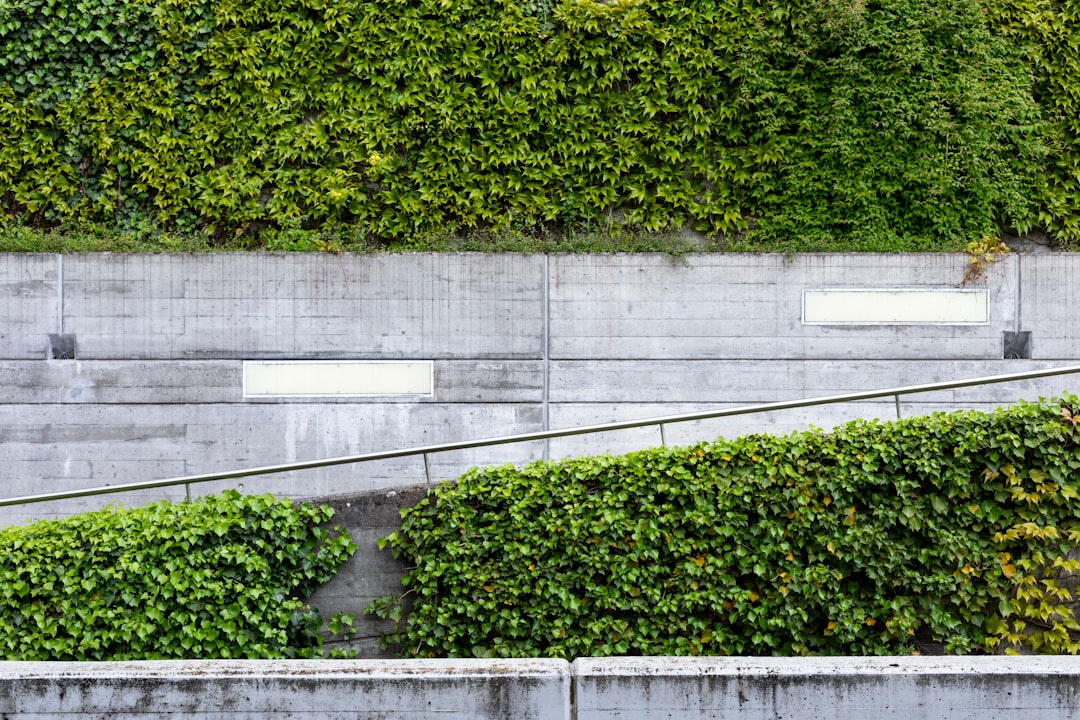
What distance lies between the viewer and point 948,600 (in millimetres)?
5566

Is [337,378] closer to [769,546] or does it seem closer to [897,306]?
[769,546]

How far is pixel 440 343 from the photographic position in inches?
327

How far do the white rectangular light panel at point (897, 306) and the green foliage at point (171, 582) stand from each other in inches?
211

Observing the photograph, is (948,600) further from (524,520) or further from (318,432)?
(318,432)

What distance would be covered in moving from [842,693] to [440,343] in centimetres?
530

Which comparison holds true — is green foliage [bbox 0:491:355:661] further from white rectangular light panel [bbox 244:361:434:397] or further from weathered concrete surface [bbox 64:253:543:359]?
weathered concrete surface [bbox 64:253:543:359]

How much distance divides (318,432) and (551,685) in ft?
15.6

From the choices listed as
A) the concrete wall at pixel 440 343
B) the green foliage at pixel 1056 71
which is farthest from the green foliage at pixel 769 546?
the green foliage at pixel 1056 71

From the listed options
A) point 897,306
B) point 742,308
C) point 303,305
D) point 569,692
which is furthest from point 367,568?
point 897,306

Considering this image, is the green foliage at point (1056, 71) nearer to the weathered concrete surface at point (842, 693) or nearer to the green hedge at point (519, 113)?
the green hedge at point (519, 113)

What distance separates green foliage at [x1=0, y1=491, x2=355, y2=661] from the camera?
555 cm

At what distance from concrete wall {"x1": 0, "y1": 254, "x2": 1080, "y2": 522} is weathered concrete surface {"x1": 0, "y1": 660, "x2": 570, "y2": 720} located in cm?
410

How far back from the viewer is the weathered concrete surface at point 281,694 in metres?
4.08

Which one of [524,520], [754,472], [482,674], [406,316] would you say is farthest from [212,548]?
[754,472]
